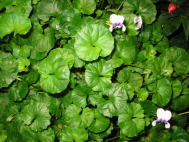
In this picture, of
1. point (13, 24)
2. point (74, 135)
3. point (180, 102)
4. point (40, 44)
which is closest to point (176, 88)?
point (180, 102)

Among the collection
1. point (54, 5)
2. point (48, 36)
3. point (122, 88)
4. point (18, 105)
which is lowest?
point (18, 105)

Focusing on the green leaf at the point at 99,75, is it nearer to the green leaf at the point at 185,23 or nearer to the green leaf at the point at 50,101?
the green leaf at the point at 50,101

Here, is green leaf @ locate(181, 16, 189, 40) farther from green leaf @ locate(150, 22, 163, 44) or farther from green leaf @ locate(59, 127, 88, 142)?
green leaf @ locate(59, 127, 88, 142)

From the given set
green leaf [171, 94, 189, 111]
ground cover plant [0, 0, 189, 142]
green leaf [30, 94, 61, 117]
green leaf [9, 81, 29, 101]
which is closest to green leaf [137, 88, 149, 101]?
ground cover plant [0, 0, 189, 142]

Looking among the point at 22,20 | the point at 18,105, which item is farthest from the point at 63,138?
the point at 22,20

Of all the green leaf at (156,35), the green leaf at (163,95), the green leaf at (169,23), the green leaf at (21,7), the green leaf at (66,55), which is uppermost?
the green leaf at (21,7)

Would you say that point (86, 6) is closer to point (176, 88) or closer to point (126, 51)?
point (126, 51)

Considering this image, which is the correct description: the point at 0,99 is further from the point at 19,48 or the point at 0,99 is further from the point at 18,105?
the point at 19,48

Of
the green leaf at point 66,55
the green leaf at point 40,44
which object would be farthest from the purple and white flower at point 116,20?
the green leaf at point 40,44
